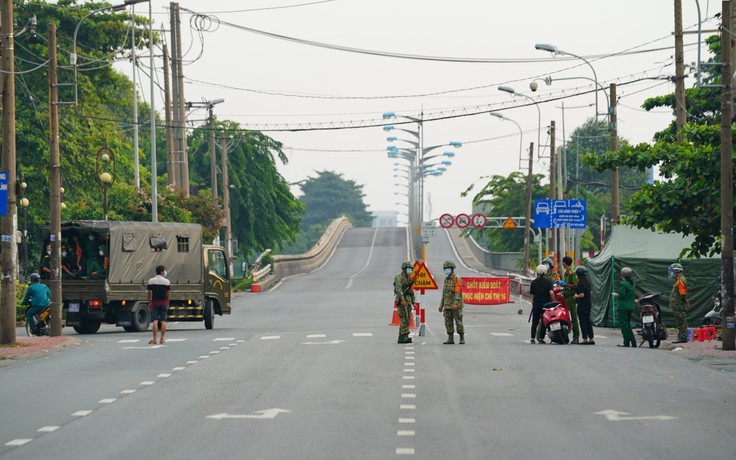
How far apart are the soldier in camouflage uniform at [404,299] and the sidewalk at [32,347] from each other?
6.84m

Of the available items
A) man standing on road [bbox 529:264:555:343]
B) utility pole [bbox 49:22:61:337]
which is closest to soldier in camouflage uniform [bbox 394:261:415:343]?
man standing on road [bbox 529:264:555:343]

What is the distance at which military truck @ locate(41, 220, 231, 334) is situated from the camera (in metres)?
30.2

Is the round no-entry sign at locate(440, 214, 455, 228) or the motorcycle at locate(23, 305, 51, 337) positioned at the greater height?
the round no-entry sign at locate(440, 214, 455, 228)

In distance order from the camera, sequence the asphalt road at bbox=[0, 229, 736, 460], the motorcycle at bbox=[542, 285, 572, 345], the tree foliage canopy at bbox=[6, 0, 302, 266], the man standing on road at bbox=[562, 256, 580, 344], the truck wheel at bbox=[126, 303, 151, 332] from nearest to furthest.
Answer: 1. the asphalt road at bbox=[0, 229, 736, 460]
2. the motorcycle at bbox=[542, 285, 572, 345]
3. the man standing on road at bbox=[562, 256, 580, 344]
4. the truck wheel at bbox=[126, 303, 151, 332]
5. the tree foliage canopy at bbox=[6, 0, 302, 266]

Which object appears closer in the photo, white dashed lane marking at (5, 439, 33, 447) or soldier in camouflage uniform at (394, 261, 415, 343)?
white dashed lane marking at (5, 439, 33, 447)

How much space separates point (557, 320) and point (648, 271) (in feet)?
24.6

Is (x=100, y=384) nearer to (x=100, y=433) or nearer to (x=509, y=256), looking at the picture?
(x=100, y=433)

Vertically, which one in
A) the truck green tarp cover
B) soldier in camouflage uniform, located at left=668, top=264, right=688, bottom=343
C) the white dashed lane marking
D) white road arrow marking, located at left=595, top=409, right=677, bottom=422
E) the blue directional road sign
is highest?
the blue directional road sign

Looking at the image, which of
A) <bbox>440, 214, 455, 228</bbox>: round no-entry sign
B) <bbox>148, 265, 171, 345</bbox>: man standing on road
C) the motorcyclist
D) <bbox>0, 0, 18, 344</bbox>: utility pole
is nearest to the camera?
<bbox>0, 0, 18, 344</bbox>: utility pole

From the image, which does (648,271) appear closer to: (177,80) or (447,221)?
(177,80)

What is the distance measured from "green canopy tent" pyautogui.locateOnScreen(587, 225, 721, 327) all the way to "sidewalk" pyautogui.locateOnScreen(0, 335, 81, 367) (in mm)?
13798

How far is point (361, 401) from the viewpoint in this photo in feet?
47.4

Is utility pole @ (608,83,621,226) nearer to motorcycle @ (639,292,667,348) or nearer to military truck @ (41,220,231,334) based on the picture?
motorcycle @ (639,292,667,348)

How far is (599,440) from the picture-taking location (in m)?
11.5
